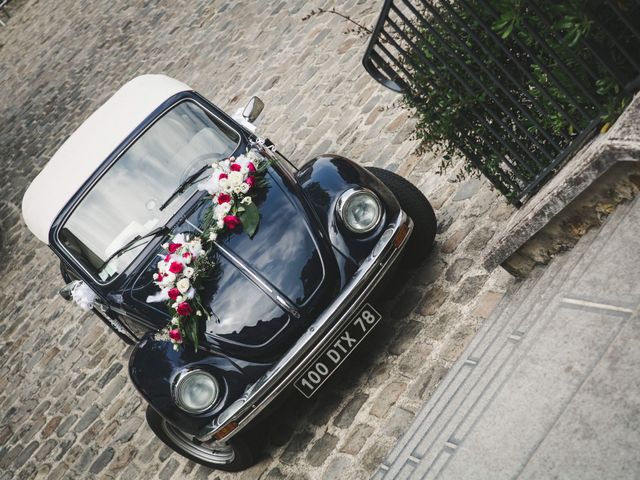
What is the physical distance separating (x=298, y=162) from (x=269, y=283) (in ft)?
10.3

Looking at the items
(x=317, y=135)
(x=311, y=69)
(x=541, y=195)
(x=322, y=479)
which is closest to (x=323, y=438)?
(x=322, y=479)

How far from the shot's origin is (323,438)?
14.3 ft

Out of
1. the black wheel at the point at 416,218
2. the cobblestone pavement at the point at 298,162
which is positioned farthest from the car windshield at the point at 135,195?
the cobblestone pavement at the point at 298,162

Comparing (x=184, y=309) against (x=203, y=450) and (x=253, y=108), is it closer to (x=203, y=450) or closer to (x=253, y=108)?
(x=203, y=450)

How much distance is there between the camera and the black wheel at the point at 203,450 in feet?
14.5

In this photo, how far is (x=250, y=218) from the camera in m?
4.55

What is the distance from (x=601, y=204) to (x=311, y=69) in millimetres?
5729

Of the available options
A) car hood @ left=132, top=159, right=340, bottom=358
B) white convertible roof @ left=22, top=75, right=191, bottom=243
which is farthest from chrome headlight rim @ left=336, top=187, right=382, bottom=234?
white convertible roof @ left=22, top=75, right=191, bottom=243

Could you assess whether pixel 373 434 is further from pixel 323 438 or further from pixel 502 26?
pixel 502 26

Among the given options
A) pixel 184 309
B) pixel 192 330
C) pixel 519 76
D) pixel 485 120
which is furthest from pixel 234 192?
pixel 519 76

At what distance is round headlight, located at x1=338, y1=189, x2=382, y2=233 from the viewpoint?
4375mm

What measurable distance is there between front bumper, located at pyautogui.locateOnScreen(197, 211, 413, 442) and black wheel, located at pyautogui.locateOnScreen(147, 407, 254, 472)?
38 cm

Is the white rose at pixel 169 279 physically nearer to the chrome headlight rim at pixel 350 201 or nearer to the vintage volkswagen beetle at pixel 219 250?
the vintage volkswagen beetle at pixel 219 250

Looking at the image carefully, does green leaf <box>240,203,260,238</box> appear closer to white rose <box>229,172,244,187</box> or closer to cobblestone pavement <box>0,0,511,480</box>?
white rose <box>229,172,244,187</box>
